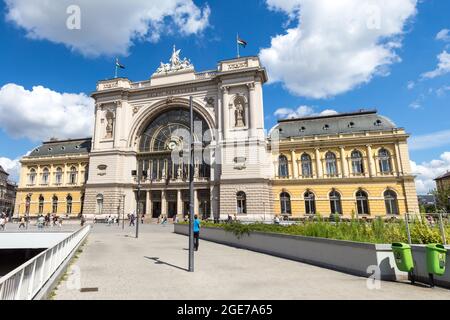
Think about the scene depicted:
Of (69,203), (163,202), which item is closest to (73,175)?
(69,203)

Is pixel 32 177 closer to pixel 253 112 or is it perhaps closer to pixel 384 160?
pixel 253 112

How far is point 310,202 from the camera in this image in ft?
137

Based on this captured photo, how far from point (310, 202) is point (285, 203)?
3713 millimetres

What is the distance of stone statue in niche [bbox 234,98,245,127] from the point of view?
41.8 m

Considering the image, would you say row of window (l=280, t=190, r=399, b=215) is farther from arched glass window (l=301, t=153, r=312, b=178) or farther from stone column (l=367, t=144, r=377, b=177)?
arched glass window (l=301, t=153, r=312, b=178)

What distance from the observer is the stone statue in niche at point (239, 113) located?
137 ft

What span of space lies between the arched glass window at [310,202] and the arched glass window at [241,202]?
32.7ft

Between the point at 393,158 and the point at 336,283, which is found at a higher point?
the point at 393,158

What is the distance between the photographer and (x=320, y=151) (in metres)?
42.8

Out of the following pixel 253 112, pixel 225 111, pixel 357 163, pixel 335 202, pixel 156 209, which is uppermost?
pixel 225 111

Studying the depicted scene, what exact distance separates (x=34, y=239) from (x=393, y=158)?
43.2 m

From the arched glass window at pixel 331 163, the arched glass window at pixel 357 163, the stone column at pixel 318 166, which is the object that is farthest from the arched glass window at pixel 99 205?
the arched glass window at pixel 357 163
